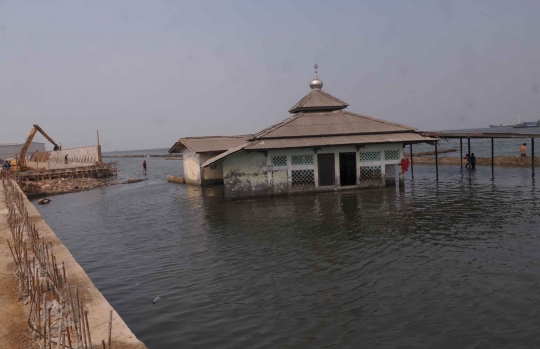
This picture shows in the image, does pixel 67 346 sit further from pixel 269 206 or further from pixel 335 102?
pixel 335 102

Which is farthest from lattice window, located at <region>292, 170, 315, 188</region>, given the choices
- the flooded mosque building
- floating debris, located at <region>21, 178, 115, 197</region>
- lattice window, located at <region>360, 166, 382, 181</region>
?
floating debris, located at <region>21, 178, 115, 197</region>

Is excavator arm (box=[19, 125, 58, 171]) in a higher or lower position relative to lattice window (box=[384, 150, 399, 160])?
higher

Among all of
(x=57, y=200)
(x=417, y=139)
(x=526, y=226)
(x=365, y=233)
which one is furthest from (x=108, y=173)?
(x=526, y=226)

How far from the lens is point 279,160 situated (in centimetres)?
2348

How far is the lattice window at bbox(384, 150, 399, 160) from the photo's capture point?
24.1 m

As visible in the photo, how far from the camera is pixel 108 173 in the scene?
161 ft

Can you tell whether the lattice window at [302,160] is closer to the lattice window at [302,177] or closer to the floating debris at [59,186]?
the lattice window at [302,177]

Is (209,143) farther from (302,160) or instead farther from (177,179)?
(302,160)

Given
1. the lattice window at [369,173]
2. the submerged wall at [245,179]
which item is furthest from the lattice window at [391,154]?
the submerged wall at [245,179]

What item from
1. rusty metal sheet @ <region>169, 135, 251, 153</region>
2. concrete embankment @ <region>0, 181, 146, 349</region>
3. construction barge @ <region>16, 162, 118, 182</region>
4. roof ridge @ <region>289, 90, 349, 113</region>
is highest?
roof ridge @ <region>289, 90, 349, 113</region>

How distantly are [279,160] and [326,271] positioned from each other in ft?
43.8

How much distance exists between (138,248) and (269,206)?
26.2 feet

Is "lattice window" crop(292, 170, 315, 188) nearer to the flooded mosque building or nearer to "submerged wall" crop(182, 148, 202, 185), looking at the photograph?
the flooded mosque building

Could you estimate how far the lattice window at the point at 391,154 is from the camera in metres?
24.1
